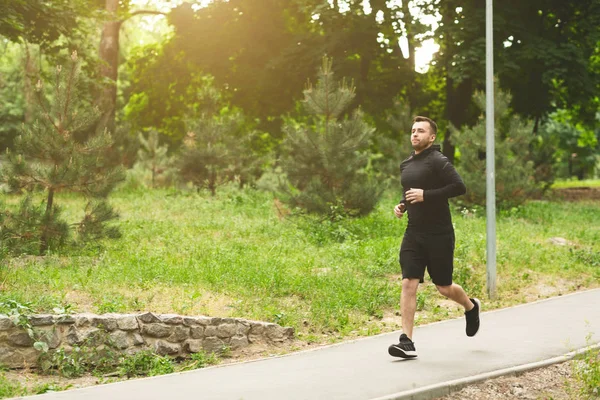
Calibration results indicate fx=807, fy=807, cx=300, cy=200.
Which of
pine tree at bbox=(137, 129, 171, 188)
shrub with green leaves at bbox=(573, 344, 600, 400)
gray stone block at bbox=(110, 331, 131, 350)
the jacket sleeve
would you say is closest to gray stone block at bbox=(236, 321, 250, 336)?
gray stone block at bbox=(110, 331, 131, 350)

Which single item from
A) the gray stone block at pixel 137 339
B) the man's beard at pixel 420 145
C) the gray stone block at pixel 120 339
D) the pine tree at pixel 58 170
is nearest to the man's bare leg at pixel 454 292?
the man's beard at pixel 420 145

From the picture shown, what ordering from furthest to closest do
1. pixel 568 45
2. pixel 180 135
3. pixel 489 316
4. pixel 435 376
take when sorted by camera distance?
pixel 180 135 → pixel 568 45 → pixel 489 316 → pixel 435 376

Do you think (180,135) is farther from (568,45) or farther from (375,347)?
(375,347)

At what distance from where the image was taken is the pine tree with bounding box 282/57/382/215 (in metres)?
15.7

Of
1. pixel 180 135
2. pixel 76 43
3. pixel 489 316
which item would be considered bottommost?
pixel 489 316

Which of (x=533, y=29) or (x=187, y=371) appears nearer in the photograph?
(x=187, y=371)

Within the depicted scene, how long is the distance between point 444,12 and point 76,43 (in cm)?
1172

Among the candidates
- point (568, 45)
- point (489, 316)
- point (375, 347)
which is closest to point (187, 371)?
point (375, 347)

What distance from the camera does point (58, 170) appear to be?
12039 mm

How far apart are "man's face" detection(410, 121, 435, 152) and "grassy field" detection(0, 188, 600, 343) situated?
8.37 feet

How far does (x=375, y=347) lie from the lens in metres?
8.13

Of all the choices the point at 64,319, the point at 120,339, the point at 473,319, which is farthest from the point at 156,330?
the point at 473,319

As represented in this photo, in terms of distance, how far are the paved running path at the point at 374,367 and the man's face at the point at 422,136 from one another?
199cm

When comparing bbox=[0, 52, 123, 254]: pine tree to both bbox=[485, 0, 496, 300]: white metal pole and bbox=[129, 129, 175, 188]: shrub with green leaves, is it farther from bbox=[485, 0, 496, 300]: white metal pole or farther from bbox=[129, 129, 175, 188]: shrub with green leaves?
bbox=[129, 129, 175, 188]: shrub with green leaves
